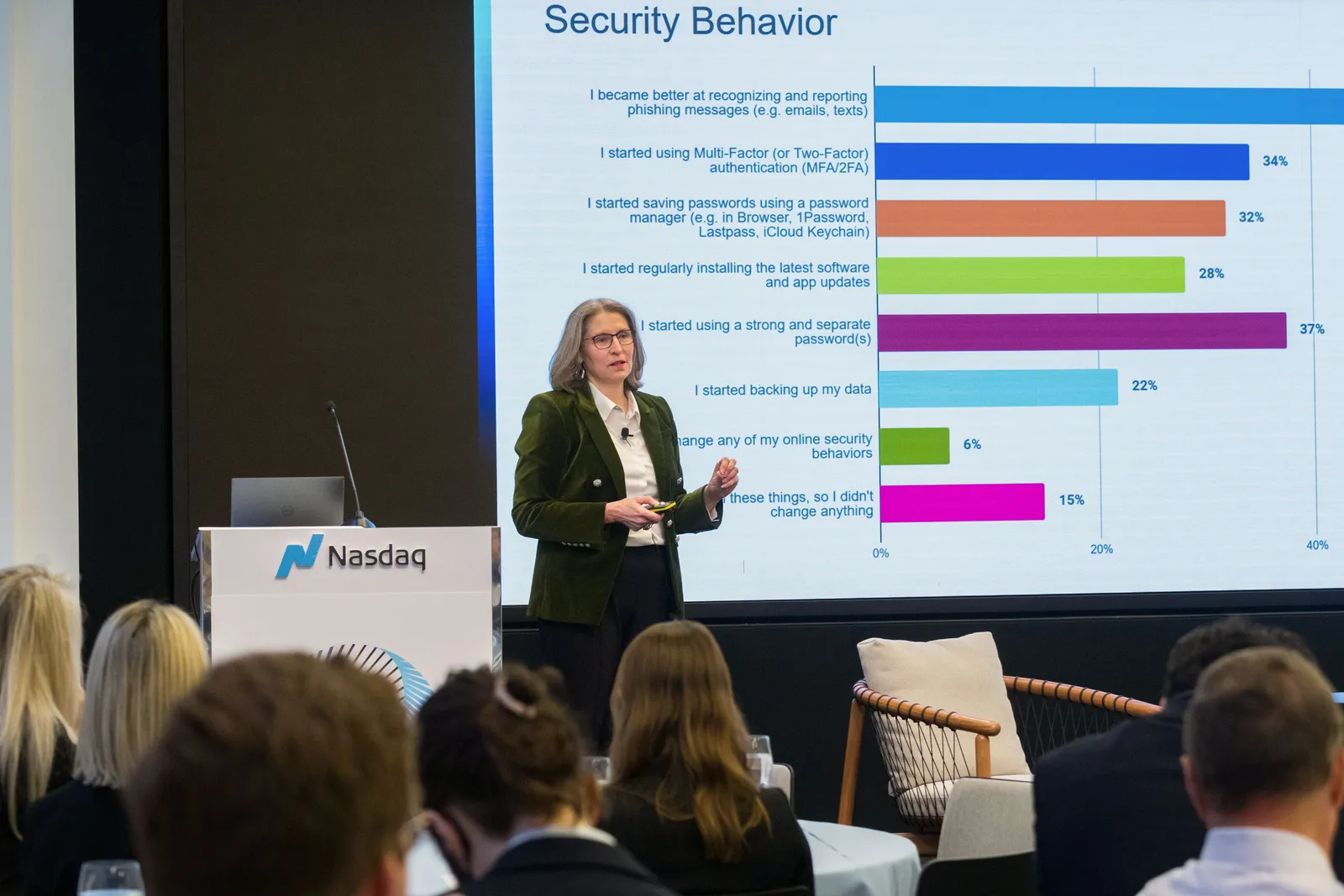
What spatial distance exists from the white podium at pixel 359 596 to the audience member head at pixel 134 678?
A: 1.06 meters

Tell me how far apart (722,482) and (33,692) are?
1.99 meters

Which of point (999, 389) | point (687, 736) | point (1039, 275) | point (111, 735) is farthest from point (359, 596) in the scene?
point (1039, 275)

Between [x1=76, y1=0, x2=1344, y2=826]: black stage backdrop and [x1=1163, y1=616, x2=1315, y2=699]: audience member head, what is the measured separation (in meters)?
2.85

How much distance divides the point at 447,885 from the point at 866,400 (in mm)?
3199

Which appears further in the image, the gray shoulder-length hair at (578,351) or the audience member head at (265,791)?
the gray shoulder-length hair at (578,351)

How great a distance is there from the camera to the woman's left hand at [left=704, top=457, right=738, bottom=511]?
393cm

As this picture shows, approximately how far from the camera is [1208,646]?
226cm

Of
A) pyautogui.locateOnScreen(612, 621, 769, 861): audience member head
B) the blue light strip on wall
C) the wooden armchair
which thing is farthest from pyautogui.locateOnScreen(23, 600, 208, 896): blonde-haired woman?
the blue light strip on wall

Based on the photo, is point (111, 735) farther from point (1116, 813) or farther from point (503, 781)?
point (1116, 813)

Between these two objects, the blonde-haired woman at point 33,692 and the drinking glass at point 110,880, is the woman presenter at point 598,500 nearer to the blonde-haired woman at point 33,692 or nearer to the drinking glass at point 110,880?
the blonde-haired woman at point 33,692

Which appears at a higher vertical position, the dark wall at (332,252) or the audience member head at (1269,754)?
the dark wall at (332,252)

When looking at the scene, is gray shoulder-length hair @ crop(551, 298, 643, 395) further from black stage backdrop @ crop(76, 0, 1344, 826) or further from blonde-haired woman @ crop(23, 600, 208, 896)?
blonde-haired woman @ crop(23, 600, 208, 896)

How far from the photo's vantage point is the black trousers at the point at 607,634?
4.03 m

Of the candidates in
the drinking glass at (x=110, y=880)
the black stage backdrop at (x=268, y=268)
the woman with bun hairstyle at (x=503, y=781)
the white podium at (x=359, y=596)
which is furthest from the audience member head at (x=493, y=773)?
the black stage backdrop at (x=268, y=268)
